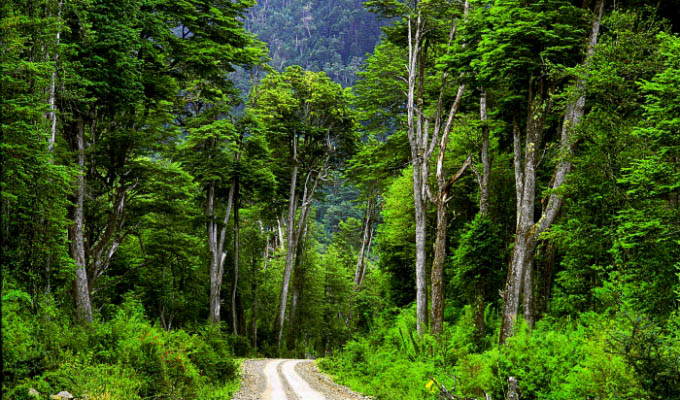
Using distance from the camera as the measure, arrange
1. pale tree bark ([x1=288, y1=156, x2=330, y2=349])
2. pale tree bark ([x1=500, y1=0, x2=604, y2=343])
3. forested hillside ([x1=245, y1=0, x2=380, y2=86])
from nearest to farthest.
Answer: pale tree bark ([x1=500, y1=0, x2=604, y2=343]) → pale tree bark ([x1=288, y1=156, x2=330, y2=349]) → forested hillside ([x1=245, y1=0, x2=380, y2=86])

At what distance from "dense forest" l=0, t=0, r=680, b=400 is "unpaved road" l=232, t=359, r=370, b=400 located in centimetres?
74

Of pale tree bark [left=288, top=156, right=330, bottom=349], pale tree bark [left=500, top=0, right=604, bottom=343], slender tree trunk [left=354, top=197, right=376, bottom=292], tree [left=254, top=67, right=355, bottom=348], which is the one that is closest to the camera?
pale tree bark [left=500, top=0, right=604, bottom=343]

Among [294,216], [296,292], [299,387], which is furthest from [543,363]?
[296,292]

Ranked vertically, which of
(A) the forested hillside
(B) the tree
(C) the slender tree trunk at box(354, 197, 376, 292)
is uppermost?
(A) the forested hillside

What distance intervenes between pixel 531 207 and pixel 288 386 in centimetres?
853

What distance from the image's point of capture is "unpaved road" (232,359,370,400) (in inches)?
501

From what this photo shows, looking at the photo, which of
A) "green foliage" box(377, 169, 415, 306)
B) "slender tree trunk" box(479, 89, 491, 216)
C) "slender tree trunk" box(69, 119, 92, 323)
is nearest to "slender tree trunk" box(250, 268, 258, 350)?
"green foliage" box(377, 169, 415, 306)

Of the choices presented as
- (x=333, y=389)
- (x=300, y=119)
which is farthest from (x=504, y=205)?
(x=300, y=119)

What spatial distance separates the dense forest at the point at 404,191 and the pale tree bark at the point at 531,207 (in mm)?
56

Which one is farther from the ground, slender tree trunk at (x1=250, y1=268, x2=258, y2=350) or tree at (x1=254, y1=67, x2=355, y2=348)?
tree at (x1=254, y1=67, x2=355, y2=348)

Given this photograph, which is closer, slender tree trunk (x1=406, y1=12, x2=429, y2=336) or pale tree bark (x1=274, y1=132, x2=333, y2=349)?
slender tree trunk (x1=406, y1=12, x2=429, y2=336)

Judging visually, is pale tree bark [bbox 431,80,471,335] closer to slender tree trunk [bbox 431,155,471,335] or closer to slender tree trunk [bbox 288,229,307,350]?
slender tree trunk [bbox 431,155,471,335]

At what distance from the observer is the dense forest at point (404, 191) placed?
8.16m

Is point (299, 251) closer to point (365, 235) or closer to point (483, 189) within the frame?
point (365, 235)
